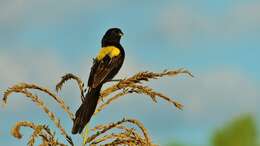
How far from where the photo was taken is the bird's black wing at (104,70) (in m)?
7.71

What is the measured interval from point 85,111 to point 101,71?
262 cm

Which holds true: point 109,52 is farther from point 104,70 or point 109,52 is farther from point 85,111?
point 85,111

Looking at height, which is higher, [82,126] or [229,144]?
[229,144]

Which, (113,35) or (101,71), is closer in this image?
(101,71)

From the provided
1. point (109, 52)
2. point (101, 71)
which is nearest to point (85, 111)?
point (101, 71)

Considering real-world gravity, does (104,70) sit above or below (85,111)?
above

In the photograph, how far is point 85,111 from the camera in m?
5.71

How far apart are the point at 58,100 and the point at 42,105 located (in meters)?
0.14

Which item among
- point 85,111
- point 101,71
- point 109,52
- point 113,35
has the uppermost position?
point 113,35

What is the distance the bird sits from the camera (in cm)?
559

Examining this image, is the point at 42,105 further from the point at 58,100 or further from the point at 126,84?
the point at 126,84

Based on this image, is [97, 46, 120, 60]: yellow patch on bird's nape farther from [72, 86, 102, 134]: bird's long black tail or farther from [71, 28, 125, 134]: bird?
[72, 86, 102, 134]: bird's long black tail

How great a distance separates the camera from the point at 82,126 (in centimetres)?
545

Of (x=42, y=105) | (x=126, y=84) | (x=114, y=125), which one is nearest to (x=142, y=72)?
(x=126, y=84)
